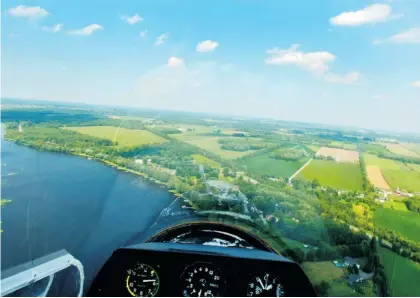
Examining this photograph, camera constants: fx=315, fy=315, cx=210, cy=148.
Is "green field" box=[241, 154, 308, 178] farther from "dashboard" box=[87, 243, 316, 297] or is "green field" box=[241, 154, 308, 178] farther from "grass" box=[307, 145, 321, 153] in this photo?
"dashboard" box=[87, 243, 316, 297]

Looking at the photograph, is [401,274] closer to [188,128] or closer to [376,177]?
[376,177]

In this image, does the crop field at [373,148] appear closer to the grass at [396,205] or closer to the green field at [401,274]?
the grass at [396,205]

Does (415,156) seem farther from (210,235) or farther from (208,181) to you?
(210,235)

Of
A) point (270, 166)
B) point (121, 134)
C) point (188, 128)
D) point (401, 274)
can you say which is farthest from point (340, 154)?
point (121, 134)

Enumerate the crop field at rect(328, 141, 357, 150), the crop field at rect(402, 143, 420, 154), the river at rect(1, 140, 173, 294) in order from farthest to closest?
the crop field at rect(328, 141, 357, 150)
the crop field at rect(402, 143, 420, 154)
the river at rect(1, 140, 173, 294)

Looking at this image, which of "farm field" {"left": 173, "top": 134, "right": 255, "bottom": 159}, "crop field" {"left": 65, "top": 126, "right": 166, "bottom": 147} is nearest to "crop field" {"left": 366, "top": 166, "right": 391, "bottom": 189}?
"farm field" {"left": 173, "top": 134, "right": 255, "bottom": 159}

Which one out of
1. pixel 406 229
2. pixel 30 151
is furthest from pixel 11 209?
pixel 406 229
